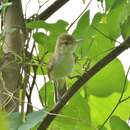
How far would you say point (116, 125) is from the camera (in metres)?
0.52

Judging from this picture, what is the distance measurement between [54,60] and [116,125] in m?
0.18

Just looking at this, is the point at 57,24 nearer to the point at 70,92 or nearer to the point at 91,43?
the point at 91,43

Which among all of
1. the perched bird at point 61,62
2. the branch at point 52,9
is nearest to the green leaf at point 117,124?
the perched bird at point 61,62

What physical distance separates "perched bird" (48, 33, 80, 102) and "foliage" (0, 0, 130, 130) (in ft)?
0.04

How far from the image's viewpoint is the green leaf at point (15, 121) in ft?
1.41

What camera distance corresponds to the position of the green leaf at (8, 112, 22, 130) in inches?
16.9

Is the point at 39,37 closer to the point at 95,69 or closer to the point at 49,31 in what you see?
the point at 49,31

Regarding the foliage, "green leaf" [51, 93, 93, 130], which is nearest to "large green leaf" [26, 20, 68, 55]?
the foliage

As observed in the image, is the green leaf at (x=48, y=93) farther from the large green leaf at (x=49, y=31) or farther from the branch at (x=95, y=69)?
the branch at (x=95, y=69)

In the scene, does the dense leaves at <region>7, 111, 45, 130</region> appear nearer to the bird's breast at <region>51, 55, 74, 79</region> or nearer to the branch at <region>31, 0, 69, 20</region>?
the bird's breast at <region>51, 55, 74, 79</region>

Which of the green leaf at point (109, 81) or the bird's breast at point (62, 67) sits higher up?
the bird's breast at point (62, 67)

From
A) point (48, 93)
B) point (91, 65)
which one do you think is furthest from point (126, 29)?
point (48, 93)

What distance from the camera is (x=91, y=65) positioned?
0.60 m

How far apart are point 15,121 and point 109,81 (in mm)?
211
